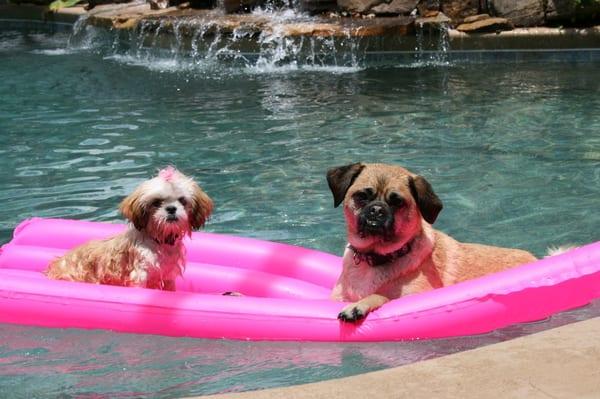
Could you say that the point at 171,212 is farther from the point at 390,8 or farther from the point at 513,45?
the point at 390,8

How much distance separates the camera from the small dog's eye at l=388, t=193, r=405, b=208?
611 centimetres

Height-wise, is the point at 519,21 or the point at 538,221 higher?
the point at 519,21

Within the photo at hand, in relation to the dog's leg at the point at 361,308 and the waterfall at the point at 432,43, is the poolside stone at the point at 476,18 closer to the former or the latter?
the waterfall at the point at 432,43

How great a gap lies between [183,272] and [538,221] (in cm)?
347

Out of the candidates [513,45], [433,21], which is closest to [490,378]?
[513,45]

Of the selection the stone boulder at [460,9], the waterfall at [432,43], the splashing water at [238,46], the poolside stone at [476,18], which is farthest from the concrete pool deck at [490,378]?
the stone boulder at [460,9]

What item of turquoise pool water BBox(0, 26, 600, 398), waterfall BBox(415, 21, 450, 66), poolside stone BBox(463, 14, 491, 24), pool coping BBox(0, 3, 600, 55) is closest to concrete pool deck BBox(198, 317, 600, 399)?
turquoise pool water BBox(0, 26, 600, 398)

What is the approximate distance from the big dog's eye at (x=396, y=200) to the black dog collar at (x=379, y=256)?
1.03ft

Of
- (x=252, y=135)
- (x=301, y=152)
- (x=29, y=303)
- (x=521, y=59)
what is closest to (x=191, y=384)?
(x=29, y=303)

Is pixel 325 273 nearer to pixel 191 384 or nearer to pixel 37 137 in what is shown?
pixel 191 384

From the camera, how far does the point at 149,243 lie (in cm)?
695

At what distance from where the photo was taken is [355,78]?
1592 cm

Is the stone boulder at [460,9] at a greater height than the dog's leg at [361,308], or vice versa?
the stone boulder at [460,9]

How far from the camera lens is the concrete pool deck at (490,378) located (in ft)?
15.2
